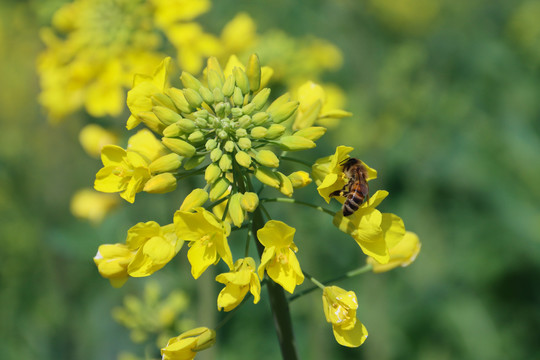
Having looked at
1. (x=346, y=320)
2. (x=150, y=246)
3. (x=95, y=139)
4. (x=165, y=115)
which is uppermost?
(x=165, y=115)

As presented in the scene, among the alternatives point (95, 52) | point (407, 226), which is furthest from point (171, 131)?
point (407, 226)

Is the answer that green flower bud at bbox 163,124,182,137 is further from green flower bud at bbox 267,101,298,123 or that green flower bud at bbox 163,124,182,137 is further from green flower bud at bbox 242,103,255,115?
green flower bud at bbox 267,101,298,123

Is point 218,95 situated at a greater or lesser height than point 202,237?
greater

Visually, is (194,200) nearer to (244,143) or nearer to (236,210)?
(236,210)

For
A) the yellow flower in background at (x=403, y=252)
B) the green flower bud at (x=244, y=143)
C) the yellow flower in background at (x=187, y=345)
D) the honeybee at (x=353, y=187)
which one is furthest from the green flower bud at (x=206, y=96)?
the yellow flower in background at (x=403, y=252)

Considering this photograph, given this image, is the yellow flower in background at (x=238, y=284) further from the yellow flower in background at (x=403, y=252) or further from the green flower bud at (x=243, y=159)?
the yellow flower in background at (x=403, y=252)

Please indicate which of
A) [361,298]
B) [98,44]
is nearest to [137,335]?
[98,44]

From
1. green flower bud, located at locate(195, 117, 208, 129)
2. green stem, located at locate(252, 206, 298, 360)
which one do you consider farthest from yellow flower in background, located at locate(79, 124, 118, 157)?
green stem, located at locate(252, 206, 298, 360)
